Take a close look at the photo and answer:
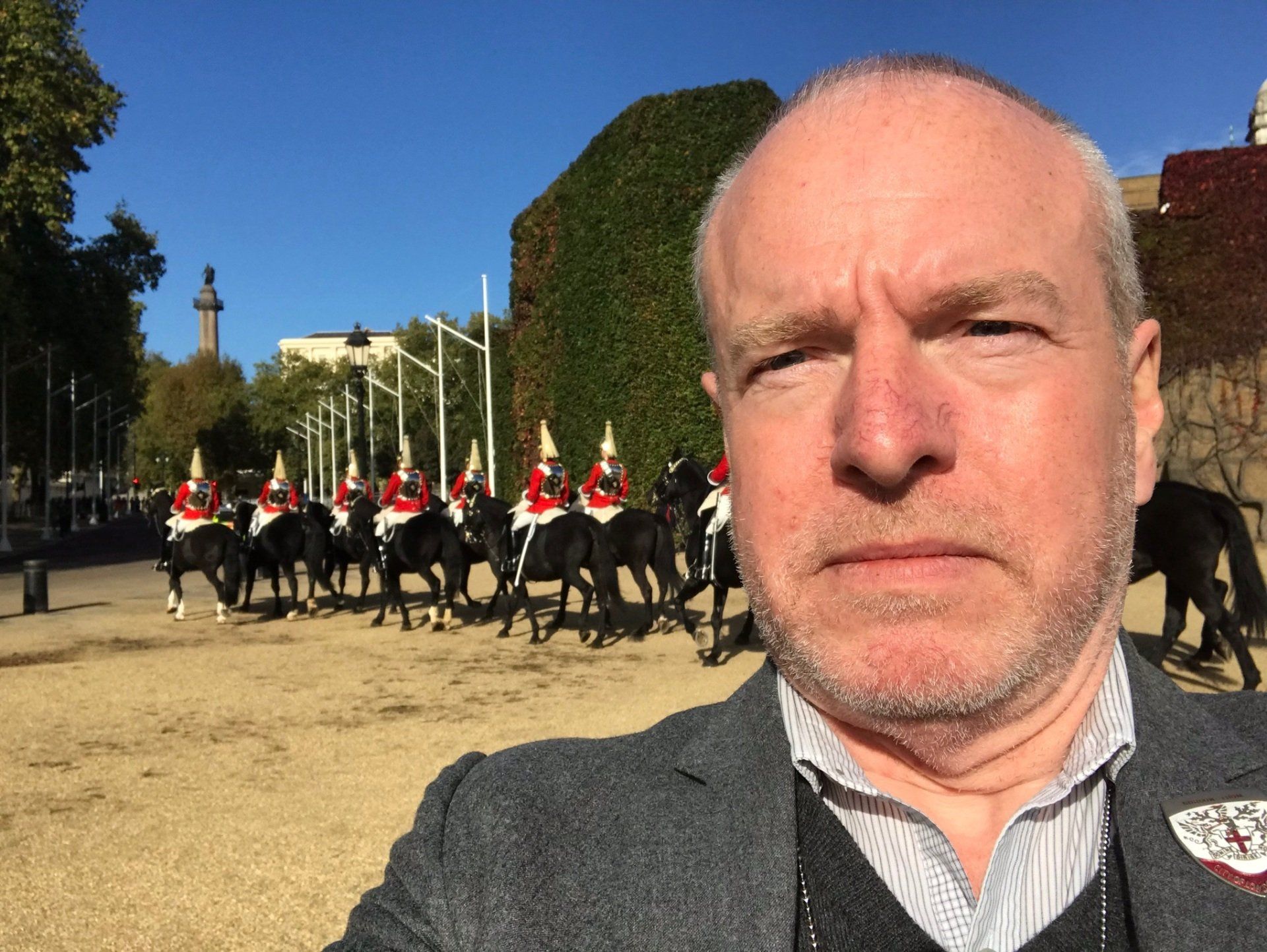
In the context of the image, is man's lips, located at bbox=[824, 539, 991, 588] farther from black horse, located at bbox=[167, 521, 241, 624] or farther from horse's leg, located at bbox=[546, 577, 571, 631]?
black horse, located at bbox=[167, 521, 241, 624]

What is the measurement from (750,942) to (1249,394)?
2225cm

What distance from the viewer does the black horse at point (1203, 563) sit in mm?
8719

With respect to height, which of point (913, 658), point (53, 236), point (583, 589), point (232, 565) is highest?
point (53, 236)

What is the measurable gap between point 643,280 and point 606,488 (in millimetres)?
9587

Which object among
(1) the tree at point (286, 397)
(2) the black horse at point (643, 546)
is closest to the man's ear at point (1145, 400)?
(2) the black horse at point (643, 546)

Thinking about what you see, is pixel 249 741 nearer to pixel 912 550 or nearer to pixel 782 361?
pixel 782 361

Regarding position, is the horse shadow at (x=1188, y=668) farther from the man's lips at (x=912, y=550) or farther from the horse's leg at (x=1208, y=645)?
the man's lips at (x=912, y=550)

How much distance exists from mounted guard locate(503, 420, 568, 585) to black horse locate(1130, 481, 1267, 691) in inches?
283

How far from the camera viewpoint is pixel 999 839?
1.39m

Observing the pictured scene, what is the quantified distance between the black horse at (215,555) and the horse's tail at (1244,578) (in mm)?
12736

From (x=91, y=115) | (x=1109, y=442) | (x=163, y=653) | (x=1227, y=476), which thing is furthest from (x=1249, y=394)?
(x=91, y=115)

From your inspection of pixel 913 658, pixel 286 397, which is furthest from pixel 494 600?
pixel 286 397

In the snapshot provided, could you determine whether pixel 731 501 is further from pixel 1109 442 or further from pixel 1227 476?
pixel 1227 476

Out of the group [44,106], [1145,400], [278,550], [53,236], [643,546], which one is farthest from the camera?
[53,236]
